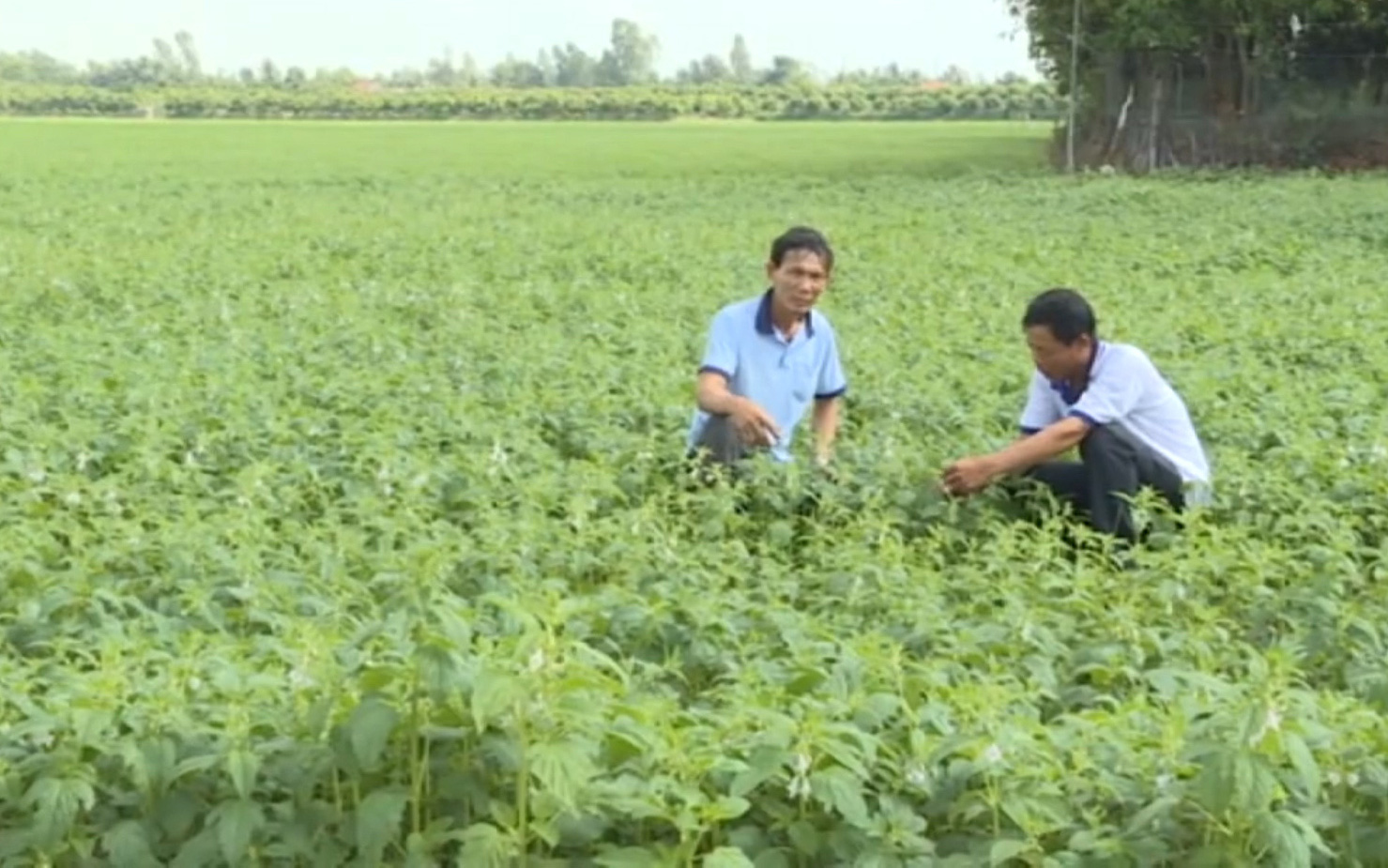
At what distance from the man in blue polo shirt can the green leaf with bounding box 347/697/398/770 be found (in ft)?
12.8

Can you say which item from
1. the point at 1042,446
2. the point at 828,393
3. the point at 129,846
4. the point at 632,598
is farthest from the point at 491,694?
the point at 828,393

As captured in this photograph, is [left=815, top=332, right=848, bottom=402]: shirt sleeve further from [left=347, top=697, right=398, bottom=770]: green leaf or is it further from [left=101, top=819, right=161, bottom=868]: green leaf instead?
[left=101, top=819, right=161, bottom=868]: green leaf

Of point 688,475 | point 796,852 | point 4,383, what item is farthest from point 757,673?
point 4,383

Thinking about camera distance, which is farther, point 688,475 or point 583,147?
point 583,147

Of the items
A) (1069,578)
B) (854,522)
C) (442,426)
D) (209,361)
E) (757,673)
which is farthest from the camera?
(209,361)

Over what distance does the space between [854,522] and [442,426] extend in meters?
2.32

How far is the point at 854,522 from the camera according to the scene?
258 inches

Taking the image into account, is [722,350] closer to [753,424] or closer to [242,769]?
[753,424]

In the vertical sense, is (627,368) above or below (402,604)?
below

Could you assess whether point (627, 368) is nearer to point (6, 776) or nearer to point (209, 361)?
point (209, 361)

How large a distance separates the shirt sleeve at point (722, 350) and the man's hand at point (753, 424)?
272 mm

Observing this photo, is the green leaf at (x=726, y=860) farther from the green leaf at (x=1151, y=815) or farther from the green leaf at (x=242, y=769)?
the green leaf at (x=242, y=769)

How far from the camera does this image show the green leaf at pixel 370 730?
350 cm

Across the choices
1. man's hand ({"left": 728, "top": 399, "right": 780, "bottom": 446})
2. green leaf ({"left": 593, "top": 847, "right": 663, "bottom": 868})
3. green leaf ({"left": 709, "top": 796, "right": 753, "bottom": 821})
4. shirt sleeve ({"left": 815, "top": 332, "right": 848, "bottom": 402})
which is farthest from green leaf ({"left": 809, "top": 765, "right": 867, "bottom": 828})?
shirt sleeve ({"left": 815, "top": 332, "right": 848, "bottom": 402})
